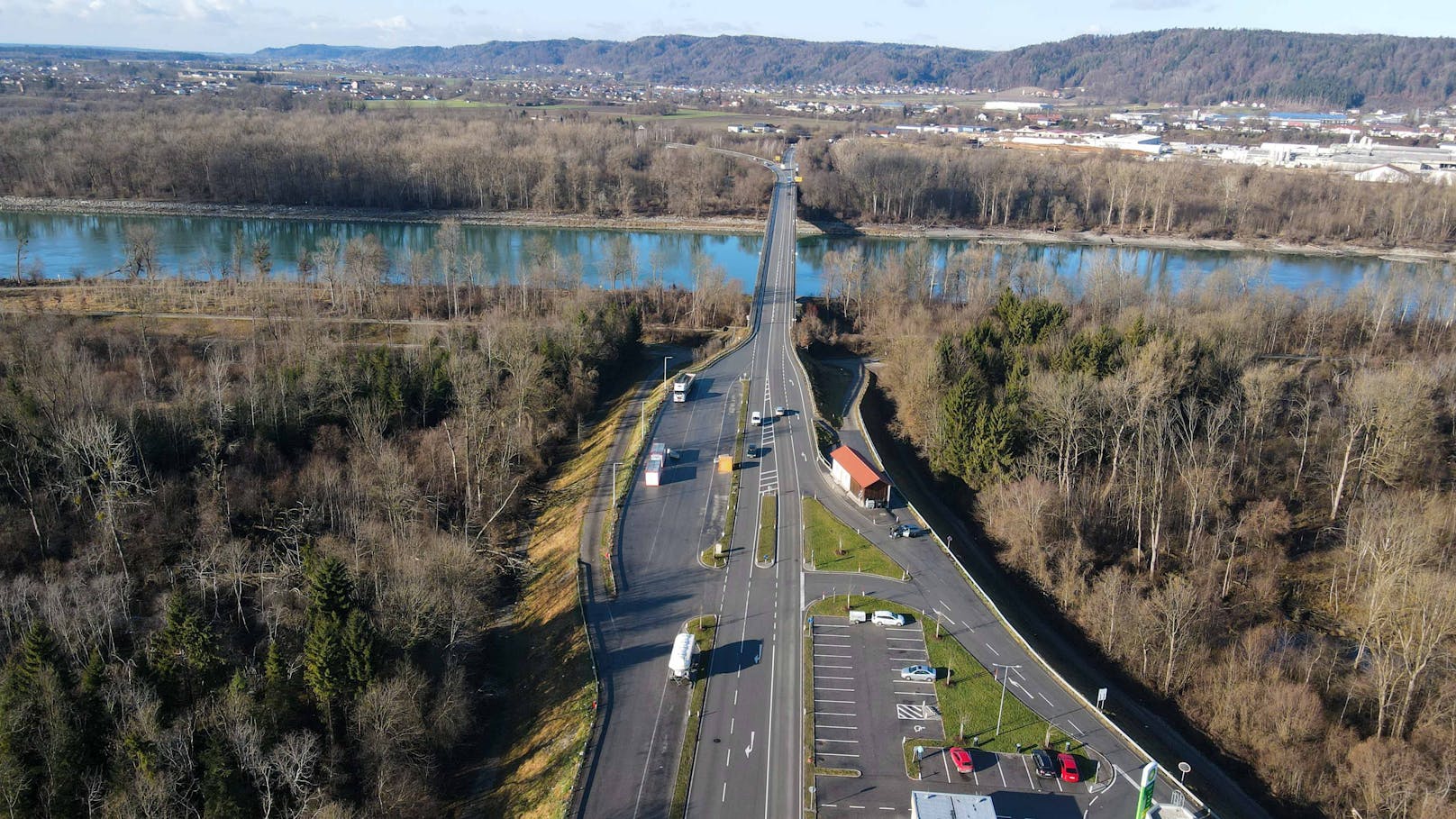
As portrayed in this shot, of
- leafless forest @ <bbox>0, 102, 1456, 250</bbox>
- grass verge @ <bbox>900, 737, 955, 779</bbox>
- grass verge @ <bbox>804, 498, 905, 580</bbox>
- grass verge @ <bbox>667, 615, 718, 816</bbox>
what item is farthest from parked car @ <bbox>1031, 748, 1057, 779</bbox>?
leafless forest @ <bbox>0, 102, 1456, 250</bbox>

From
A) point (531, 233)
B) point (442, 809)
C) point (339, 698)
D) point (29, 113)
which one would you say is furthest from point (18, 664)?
point (29, 113)

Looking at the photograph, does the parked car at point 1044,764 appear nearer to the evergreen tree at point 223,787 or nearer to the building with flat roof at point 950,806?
the building with flat roof at point 950,806

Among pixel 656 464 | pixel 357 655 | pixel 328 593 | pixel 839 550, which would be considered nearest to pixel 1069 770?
pixel 839 550

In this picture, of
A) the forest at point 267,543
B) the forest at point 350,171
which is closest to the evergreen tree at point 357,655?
the forest at point 267,543

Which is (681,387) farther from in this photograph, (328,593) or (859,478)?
(328,593)

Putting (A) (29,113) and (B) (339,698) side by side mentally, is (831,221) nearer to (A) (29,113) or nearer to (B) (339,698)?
(B) (339,698)

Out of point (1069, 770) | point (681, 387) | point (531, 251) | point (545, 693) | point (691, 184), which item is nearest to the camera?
point (1069, 770)
